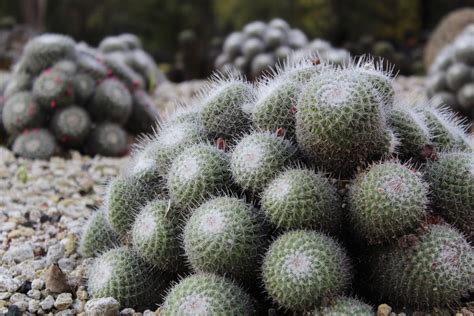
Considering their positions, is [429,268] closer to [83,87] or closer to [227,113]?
[227,113]

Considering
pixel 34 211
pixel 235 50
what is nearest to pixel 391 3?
pixel 235 50

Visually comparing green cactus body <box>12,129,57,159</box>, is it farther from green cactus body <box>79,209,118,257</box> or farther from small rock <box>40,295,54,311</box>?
small rock <box>40,295,54,311</box>

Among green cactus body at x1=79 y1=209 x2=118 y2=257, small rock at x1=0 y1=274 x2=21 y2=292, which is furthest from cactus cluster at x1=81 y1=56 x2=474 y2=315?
small rock at x1=0 y1=274 x2=21 y2=292

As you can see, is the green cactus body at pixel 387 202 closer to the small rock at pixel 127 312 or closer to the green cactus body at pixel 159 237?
the green cactus body at pixel 159 237

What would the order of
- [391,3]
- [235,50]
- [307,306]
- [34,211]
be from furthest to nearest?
[391,3] < [235,50] < [34,211] < [307,306]

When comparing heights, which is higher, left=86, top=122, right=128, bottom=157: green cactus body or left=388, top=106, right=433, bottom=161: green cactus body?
left=388, top=106, right=433, bottom=161: green cactus body

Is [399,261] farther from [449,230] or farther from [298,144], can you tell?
[298,144]
